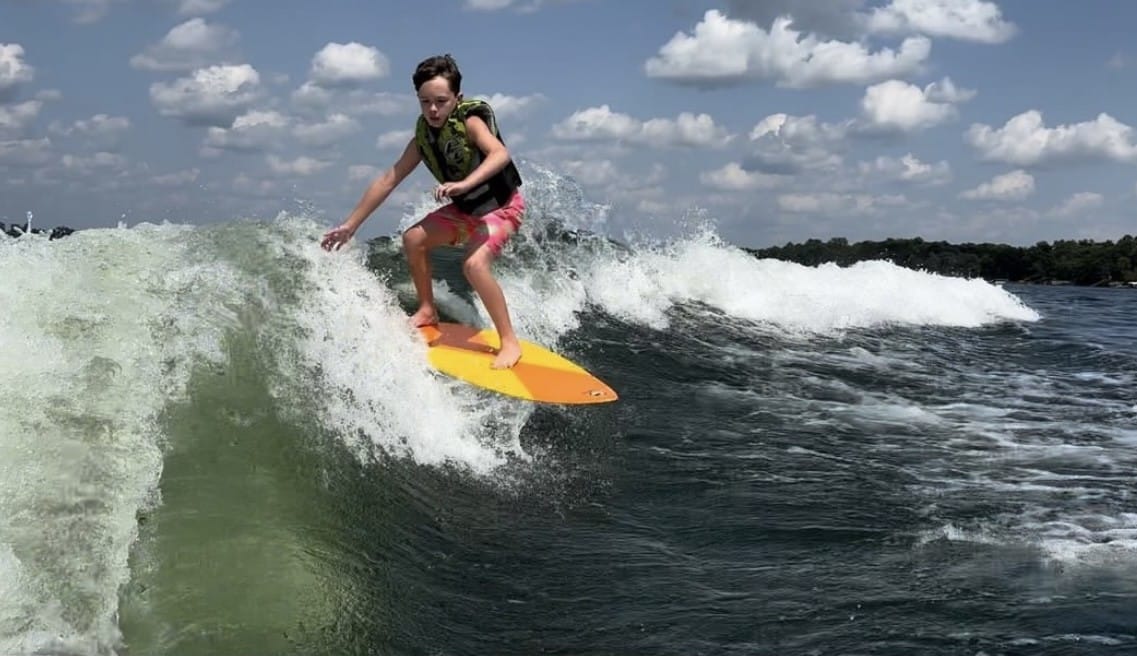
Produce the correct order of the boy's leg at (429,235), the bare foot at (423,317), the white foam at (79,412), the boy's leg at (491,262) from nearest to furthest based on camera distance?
the white foam at (79,412) < the boy's leg at (491,262) < the boy's leg at (429,235) < the bare foot at (423,317)

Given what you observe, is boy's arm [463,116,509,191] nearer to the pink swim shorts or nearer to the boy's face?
the boy's face

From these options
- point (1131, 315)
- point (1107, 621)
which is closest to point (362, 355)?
point (1107, 621)

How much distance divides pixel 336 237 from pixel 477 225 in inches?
40.0

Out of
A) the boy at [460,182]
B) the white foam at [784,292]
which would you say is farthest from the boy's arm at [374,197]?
the white foam at [784,292]

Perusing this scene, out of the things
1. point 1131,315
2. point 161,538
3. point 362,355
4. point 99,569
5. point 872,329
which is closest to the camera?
point 99,569

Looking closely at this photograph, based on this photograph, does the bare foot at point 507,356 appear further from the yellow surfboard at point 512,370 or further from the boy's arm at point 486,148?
the boy's arm at point 486,148

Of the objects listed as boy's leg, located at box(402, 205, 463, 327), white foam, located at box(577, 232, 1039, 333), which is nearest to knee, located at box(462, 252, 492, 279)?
boy's leg, located at box(402, 205, 463, 327)

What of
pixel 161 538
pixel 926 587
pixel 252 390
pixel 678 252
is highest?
pixel 678 252

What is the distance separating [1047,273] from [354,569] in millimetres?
91855

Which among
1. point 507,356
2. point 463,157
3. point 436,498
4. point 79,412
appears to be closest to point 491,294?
point 507,356

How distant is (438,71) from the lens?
259 inches

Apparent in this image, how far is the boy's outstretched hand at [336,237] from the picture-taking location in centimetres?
701

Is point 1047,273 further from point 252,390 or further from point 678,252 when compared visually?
point 252,390

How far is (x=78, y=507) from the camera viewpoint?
3715mm
